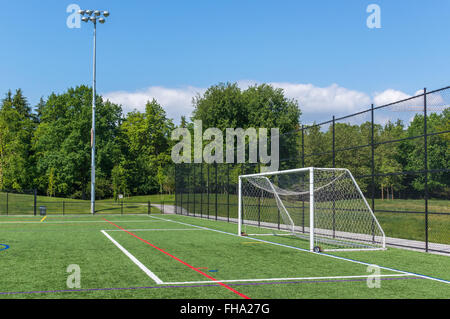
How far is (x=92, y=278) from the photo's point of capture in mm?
8227

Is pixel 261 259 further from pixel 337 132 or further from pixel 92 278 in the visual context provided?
pixel 337 132

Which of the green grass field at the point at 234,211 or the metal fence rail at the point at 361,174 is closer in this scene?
the metal fence rail at the point at 361,174

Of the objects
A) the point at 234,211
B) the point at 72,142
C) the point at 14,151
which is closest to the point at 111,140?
the point at 72,142

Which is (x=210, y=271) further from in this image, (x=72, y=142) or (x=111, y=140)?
(x=111, y=140)

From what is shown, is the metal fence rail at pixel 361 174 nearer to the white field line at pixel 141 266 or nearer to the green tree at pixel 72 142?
the white field line at pixel 141 266

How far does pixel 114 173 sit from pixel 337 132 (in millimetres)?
29735

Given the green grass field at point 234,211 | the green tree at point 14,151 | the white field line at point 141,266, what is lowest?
the green grass field at point 234,211

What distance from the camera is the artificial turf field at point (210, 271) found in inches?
277

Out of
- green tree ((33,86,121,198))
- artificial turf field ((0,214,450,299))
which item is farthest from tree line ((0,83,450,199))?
artificial turf field ((0,214,450,299))

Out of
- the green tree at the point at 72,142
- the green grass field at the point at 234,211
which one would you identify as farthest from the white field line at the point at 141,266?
the green tree at the point at 72,142

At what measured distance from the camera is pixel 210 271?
9039mm

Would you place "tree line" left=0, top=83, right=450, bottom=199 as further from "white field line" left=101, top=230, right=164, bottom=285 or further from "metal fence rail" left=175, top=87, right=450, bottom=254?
"white field line" left=101, top=230, right=164, bottom=285

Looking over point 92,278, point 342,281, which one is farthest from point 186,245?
point 342,281

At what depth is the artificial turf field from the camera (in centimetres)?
704
